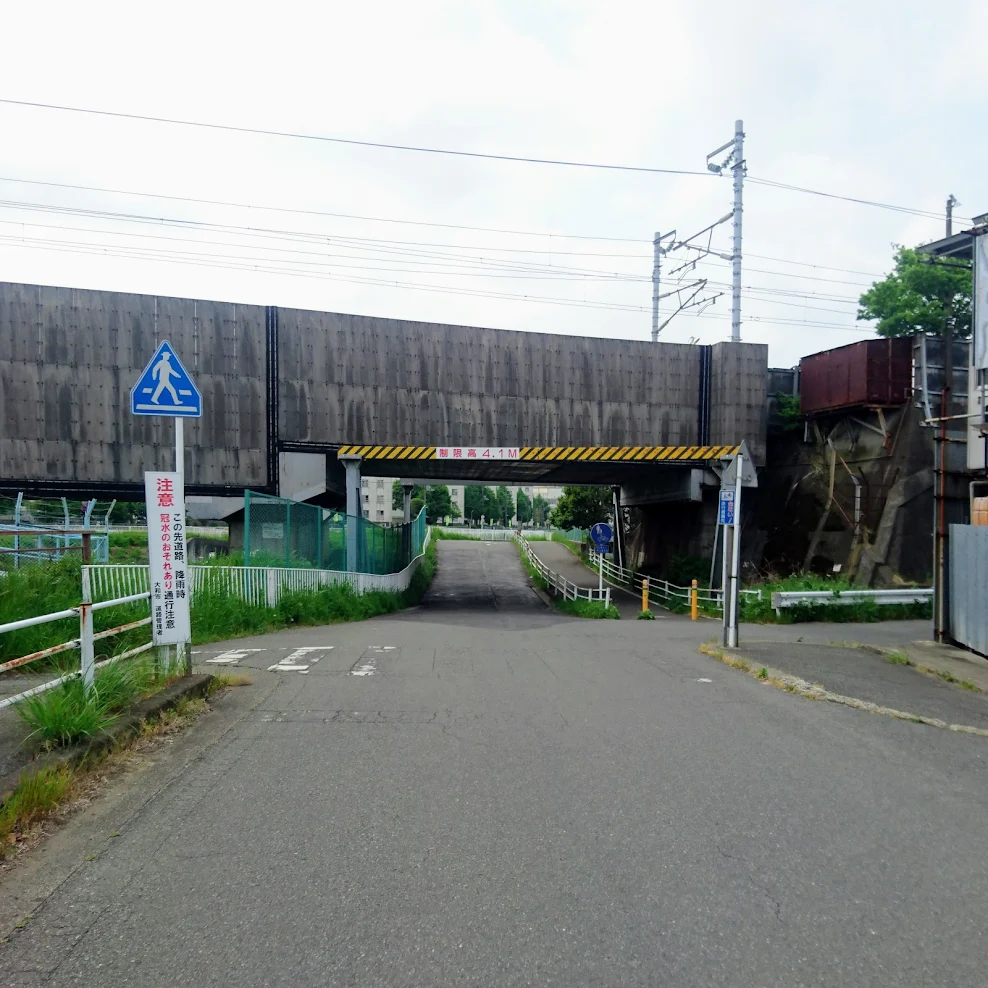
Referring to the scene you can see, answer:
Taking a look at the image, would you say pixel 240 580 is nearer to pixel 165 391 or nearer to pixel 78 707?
pixel 165 391

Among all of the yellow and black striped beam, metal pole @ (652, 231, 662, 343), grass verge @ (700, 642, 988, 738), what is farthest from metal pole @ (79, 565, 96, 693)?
metal pole @ (652, 231, 662, 343)

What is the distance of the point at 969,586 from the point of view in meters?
12.2

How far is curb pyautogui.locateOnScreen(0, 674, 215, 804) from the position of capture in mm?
4950

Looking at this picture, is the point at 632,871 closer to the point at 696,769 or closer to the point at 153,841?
the point at 696,769

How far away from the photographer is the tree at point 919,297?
34906 millimetres

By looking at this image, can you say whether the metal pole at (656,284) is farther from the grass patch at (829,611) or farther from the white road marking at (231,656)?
the white road marking at (231,656)

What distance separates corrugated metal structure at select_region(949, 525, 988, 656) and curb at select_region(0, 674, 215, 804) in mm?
10221

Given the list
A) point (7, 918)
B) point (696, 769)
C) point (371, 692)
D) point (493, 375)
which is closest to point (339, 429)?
point (493, 375)

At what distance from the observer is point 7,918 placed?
141 inches

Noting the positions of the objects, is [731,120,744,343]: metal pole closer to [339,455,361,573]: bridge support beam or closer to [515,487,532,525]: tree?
[339,455,361,573]: bridge support beam

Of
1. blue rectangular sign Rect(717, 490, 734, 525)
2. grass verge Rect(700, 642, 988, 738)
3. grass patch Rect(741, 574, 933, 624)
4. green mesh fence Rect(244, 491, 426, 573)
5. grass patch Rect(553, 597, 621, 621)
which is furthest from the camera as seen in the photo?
grass patch Rect(553, 597, 621, 621)

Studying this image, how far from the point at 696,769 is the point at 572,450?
20.7 m

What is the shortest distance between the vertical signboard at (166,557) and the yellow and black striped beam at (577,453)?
56.5 feet

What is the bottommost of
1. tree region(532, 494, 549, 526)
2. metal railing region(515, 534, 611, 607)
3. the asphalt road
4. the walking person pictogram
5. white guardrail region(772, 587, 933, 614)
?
tree region(532, 494, 549, 526)
